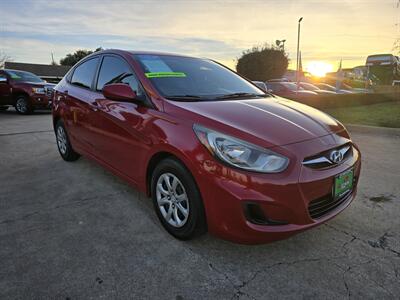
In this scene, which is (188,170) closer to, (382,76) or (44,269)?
(44,269)

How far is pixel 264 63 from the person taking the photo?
3189 centimetres

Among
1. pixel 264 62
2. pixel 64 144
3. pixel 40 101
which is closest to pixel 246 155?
pixel 64 144

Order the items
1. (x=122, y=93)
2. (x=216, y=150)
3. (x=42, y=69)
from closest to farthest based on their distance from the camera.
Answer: (x=216, y=150), (x=122, y=93), (x=42, y=69)

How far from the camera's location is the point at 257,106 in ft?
9.75

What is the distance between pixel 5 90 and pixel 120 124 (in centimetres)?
1040

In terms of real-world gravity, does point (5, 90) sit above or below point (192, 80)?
below

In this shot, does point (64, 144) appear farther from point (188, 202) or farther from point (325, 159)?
point (325, 159)

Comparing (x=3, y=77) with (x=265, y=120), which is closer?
(x=265, y=120)

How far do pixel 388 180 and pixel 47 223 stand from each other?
3993 mm

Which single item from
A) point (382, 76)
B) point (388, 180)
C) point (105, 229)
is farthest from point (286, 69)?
point (105, 229)

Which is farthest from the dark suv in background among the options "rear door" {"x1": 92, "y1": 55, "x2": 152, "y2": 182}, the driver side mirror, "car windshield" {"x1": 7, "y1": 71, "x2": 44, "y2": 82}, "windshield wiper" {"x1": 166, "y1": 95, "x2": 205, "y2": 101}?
"windshield wiper" {"x1": 166, "y1": 95, "x2": 205, "y2": 101}

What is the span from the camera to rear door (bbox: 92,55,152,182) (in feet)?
9.74

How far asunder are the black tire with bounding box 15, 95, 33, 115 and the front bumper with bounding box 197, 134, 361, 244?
35.3ft

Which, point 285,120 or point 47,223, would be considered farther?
point 47,223
